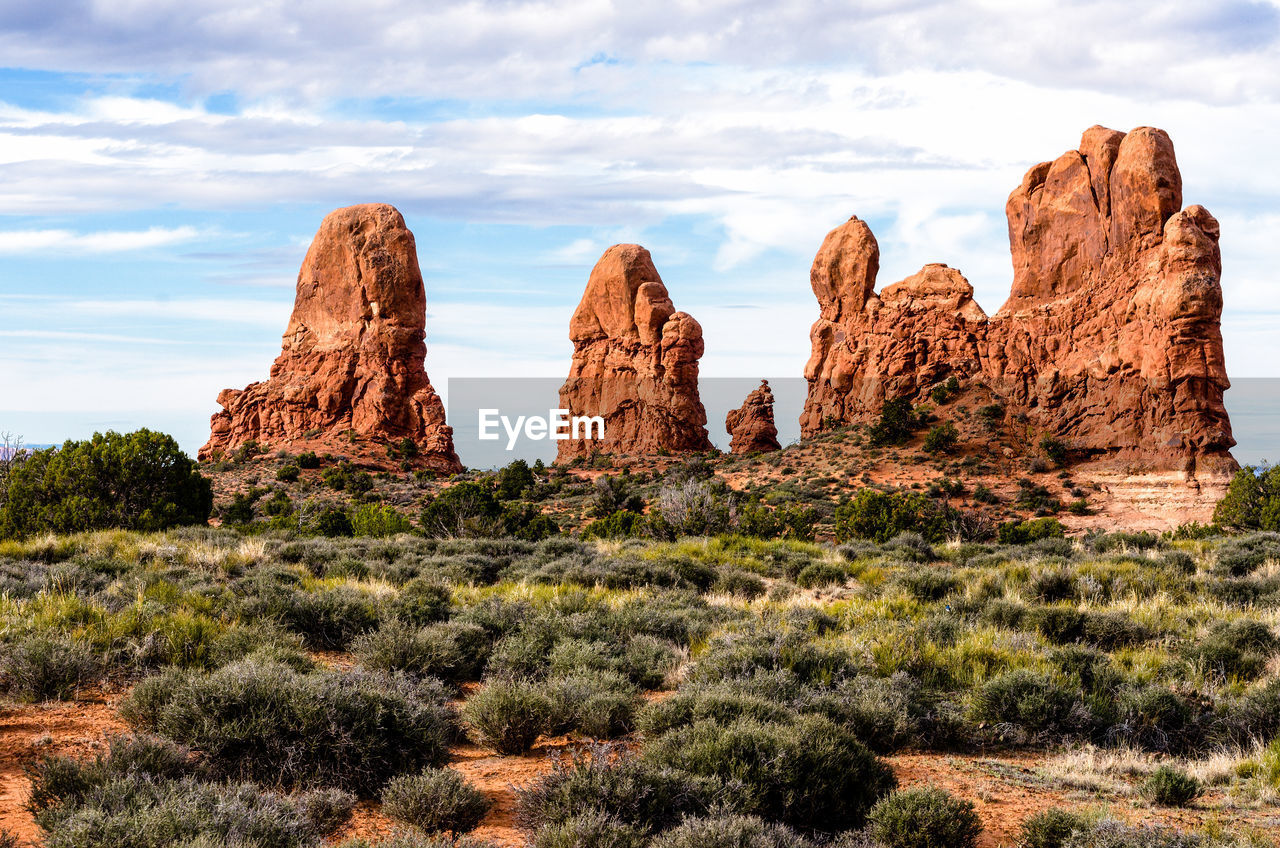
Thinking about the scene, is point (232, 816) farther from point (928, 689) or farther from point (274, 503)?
point (274, 503)

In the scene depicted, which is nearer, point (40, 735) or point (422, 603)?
point (40, 735)

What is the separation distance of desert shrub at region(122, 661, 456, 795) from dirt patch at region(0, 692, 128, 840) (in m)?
0.35

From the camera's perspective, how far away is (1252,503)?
32469 mm

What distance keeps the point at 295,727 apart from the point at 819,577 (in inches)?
441

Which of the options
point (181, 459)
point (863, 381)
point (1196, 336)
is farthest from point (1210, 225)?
point (181, 459)

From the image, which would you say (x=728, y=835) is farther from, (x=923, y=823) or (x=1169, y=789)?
(x=1169, y=789)

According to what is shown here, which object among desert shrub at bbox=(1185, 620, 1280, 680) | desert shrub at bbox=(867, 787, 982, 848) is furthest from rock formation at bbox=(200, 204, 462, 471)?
desert shrub at bbox=(867, 787, 982, 848)

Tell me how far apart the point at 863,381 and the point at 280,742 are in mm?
51052

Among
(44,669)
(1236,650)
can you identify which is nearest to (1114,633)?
(1236,650)

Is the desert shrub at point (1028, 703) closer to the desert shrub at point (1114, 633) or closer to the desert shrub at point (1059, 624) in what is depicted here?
the desert shrub at point (1114, 633)

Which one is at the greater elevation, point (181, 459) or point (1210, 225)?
point (1210, 225)

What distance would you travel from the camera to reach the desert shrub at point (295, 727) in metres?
5.95

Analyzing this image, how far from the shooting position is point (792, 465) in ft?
166

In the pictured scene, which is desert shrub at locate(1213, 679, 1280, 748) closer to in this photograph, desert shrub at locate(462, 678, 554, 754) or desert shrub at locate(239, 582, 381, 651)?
desert shrub at locate(462, 678, 554, 754)
